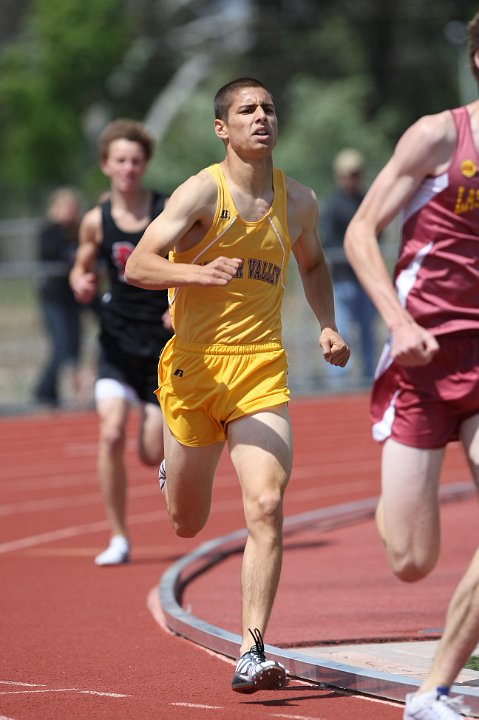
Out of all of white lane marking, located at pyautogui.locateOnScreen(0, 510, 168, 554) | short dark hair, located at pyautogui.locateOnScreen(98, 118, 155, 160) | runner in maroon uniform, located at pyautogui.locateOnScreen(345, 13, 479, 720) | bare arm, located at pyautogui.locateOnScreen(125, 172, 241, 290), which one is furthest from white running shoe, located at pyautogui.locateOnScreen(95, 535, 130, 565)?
runner in maroon uniform, located at pyautogui.locateOnScreen(345, 13, 479, 720)

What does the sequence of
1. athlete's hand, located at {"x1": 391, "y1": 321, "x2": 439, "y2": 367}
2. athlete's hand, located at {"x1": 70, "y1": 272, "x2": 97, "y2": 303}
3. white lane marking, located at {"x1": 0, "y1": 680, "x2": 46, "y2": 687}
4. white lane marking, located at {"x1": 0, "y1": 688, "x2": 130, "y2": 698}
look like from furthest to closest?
athlete's hand, located at {"x1": 70, "y1": 272, "x2": 97, "y2": 303} → white lane marking, located at {"x1": 0, "y1": 680, "x2": 46, "y2": 687} → white lane marking, located at {"x1": 0, "y1": 688, "x2": 130, "y2": 698} → athlete's hand, located at {"x1": 391, "y1": 321, "x2": 439, "y2": 367}

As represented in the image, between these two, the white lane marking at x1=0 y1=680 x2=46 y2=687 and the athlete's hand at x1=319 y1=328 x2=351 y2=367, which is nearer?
the white lane marking at x1=0 y1=680 x2=46 y2=687

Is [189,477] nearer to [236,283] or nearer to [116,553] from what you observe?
[236,283]

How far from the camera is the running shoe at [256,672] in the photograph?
18.5 ft

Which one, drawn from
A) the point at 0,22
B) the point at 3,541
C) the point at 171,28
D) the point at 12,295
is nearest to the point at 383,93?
the point at 171,28

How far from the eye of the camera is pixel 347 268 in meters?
19.8

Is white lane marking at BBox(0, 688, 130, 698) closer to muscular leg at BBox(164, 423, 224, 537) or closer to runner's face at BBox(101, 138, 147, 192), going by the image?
muscular leg at BBox(164, 423, 224, 537)

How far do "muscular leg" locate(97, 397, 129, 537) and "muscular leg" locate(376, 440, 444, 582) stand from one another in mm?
4137

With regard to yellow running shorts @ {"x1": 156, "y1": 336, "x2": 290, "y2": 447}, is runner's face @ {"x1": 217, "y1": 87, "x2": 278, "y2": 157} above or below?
above

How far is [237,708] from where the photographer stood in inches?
218

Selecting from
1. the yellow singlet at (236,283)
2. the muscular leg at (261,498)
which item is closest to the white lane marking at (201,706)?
the muscular leg at (261,498)

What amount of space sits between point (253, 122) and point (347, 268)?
13703 millimetres

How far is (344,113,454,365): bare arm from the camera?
16.5 ft

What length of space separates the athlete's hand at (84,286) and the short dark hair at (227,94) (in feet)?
9.37
